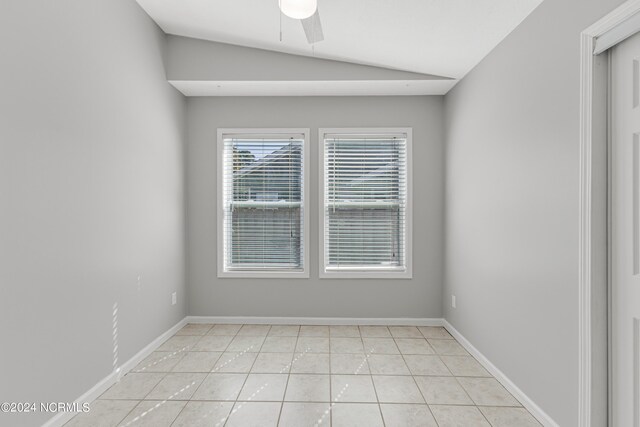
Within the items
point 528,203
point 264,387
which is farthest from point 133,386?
point 528,203

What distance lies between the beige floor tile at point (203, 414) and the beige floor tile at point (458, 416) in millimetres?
1367

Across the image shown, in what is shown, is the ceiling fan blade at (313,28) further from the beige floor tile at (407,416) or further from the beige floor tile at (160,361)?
the beige floor tile at (160,361)

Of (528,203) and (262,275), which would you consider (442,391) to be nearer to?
(528,203)

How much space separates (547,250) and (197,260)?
11.1 ft

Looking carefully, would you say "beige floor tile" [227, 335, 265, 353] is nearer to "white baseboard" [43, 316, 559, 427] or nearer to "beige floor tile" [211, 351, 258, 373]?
"beige floor tile" [211, 351, 258, 373]

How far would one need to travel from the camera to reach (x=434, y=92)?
3701 mm

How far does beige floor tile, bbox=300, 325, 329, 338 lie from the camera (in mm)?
3508

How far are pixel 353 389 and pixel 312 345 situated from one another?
850mm

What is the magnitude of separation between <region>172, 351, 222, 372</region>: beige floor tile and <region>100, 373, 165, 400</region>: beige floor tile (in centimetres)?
18

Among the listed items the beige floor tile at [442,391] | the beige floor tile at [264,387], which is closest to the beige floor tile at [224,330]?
the beige floor tile at [264,387]

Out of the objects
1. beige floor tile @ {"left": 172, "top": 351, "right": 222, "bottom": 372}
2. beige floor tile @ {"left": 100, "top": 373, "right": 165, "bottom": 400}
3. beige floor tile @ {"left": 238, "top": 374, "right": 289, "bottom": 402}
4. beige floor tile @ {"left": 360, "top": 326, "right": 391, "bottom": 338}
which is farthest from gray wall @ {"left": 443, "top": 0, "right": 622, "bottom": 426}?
beige floor tile @ {"left": 100, "top": 373, "right": 165, "bottom": 400}

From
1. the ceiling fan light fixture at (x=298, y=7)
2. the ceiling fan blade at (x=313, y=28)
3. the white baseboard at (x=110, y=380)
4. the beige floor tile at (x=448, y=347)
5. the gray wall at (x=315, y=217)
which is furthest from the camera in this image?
the gray wall at (x=315, y=217)

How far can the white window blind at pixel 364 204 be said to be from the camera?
388 centimetres

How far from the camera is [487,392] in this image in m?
2.43
